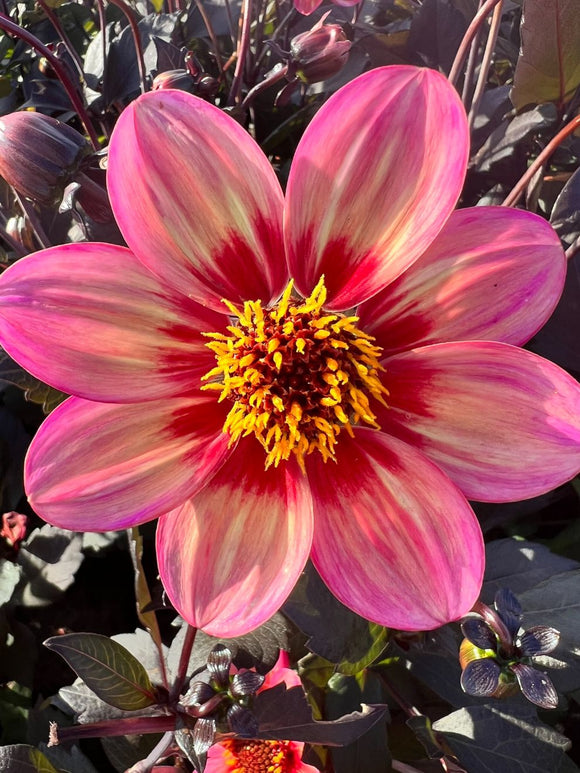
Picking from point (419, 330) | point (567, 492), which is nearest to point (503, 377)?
point (419, 330)

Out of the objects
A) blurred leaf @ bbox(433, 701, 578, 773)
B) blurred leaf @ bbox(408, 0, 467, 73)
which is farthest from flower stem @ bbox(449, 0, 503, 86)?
blurred leaf @ bbox(433, 701, 578, 773)

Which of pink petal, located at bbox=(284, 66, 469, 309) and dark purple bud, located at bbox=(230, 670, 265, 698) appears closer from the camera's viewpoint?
pink petal, located at bbox=(284, 66, 469, 309)

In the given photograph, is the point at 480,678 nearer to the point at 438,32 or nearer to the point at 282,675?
the point at 282,675

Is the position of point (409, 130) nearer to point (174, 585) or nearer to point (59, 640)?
point (174, 585)

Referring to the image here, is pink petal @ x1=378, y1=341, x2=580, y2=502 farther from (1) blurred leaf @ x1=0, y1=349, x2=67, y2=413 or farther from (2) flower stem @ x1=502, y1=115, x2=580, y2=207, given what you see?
(1) blurred leaf @ x1=0, y1=349, x2=67, y2=413

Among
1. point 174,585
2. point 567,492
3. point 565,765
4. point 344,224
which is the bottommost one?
point 565,765

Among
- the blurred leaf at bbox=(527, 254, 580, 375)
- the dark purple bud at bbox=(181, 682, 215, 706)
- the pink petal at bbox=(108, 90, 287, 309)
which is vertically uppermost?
the pink petal at bbox=(108, 90, 287, 309)

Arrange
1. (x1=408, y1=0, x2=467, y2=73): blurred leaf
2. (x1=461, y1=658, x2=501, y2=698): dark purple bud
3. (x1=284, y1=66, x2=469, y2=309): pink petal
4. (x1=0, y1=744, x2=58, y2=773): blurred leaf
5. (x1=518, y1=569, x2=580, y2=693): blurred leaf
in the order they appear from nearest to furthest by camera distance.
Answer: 1. (x1=284, y1=66, x2=469, y2=309): pink petal
2. (x1=461, y1=658, x2=501, y2=698): dark purple bud
3. (x1=0, y1=744, x2=58, y2=773): blurred leaf
4. (x1=518, y1=569, x2=580, y2=693): blurred leaf
5. (x1=408, y1=0, x2=467, y2=73): blurred leaf

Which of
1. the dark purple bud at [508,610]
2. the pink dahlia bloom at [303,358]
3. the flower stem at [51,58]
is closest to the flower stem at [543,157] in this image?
the pink dahlia bloom at [303,358]
